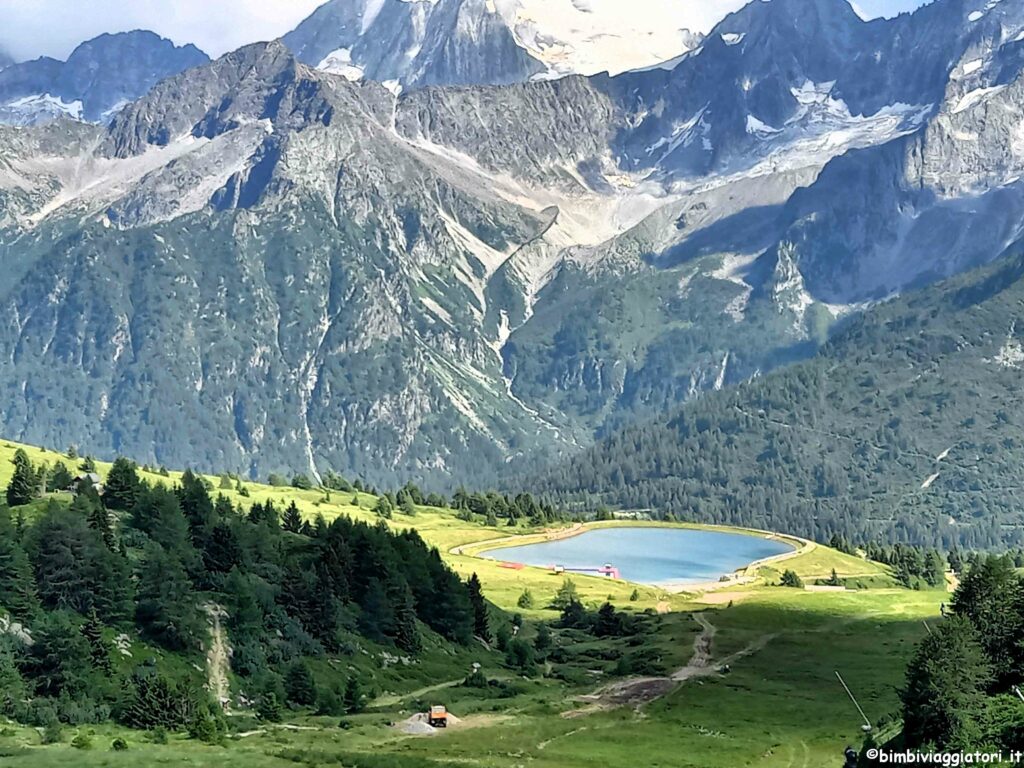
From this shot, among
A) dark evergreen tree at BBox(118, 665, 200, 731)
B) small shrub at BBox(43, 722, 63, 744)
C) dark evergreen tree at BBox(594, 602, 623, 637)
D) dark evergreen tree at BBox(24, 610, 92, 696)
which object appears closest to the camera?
small shrub at BBox(43, 722, 63, 744)

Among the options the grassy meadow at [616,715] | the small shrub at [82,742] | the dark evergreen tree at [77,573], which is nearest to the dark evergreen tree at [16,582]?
the dark evergreen tree at [77,573]

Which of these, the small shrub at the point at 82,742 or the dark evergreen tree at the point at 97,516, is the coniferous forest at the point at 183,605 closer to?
the dark evergreen tree at the point at 97,516

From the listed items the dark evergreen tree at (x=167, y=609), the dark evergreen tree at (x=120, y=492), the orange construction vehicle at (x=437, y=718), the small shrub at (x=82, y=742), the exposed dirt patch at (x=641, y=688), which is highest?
the dark evergreen tree at (x=120, y=492)

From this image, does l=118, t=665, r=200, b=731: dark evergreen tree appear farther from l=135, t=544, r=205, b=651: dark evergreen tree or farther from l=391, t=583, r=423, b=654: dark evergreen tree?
l=391, t=583, r=423, b=654: dark evergreen tree

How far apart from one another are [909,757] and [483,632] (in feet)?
283

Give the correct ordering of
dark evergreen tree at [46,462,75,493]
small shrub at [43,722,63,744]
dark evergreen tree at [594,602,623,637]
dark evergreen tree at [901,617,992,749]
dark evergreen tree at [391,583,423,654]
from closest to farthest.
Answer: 1. dark evergreen tree at [901,617,992,749]
2. small shrub at [43,722,63,744]
3. dark evergreen tree at [391,583,423,654]
4. dark evergreen tree at [46,462,75,493]
5. dark evergreen tree at [594,602,623,637]

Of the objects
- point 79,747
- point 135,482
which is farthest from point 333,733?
point 135,482

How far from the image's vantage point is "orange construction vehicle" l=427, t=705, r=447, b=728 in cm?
9500

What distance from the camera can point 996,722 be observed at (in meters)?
61.2

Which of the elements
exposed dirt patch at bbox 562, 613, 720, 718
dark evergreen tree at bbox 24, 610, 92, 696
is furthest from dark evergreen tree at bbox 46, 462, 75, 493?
exposed dirt patch at bbox 562, 613, 720, 718

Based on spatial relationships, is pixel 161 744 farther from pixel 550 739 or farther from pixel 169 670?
pixel 550 739

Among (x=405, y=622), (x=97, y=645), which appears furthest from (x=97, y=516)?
(x=405, y=622)

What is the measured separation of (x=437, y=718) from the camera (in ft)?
313

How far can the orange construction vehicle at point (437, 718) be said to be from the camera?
95000 mm
